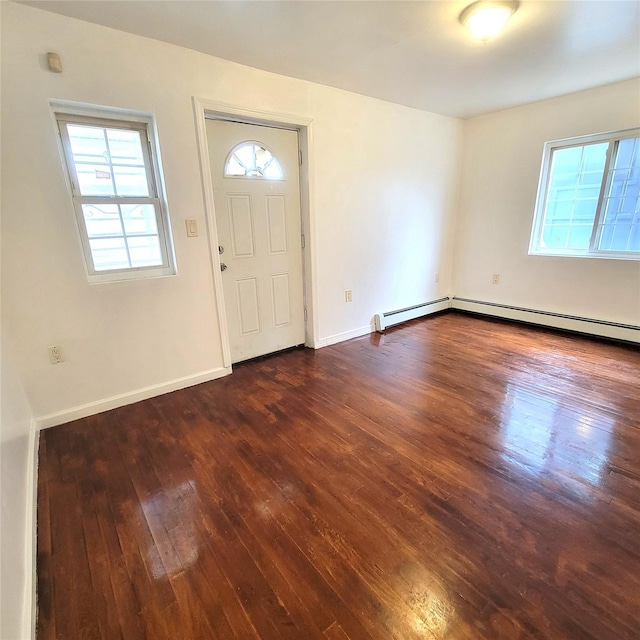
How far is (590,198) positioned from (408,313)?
2206mm

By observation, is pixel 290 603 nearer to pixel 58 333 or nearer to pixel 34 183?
pixel 58 333

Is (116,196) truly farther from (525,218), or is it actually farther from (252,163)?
(525,218)

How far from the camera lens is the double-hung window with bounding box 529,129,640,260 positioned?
10.8 ft

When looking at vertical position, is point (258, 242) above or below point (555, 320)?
above

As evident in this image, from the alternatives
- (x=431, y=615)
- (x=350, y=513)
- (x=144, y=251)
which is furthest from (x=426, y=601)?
(x=144, y=251)

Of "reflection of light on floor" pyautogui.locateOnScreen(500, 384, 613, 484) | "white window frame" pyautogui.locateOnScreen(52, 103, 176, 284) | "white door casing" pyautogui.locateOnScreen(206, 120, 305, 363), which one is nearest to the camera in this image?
"reflection of light on floor" pyautogui.locateOnScreen(500, 384, 613, 484)

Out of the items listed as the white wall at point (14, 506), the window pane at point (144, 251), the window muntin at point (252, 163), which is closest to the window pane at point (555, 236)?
the window muntin at point (252, 163)

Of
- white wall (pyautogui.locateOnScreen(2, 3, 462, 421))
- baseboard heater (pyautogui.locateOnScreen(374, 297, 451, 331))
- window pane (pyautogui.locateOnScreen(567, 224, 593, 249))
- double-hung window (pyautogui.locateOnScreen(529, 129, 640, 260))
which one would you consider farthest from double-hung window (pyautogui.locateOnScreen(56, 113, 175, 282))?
window pane (pyautogui.locateOnScreen(567, 224, 593, 249))

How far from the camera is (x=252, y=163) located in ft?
9.40

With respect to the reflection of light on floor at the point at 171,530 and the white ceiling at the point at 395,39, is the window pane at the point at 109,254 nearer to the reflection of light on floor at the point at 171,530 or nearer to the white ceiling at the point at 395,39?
the white ceiling at the point at 395,39

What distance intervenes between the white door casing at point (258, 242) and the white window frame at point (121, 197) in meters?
0.44

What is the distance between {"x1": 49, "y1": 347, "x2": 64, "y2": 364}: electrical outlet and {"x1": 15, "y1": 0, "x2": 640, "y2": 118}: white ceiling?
1912mm

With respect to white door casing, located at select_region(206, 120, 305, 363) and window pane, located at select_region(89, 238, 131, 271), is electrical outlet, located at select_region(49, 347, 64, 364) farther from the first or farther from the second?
white door casing, located at select_region(206, 120, 305, 363)

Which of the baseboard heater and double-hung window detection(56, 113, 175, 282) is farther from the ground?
double-hung window detection(56, 113, 175, 282)
